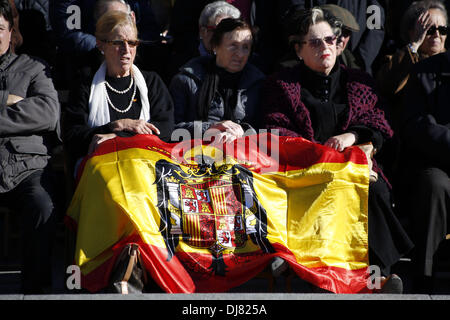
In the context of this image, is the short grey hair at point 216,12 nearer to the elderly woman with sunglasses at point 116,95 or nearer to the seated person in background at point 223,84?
the seated person in background at point 223,84

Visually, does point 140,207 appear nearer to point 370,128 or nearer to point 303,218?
point 303,218

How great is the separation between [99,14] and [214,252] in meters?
2.36

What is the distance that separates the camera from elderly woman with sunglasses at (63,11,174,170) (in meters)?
5.38

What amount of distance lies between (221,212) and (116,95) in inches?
50.6

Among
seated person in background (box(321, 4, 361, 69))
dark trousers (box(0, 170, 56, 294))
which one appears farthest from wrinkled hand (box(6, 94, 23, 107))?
seated person in background (box(321, 4, 361, 69))

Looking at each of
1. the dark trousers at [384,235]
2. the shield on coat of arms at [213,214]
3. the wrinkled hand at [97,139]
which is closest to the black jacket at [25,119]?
the wrinkled hand at [97,139]

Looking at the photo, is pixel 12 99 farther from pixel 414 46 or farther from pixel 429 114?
pixel 414 46

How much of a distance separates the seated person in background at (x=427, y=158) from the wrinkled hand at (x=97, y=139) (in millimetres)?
1955

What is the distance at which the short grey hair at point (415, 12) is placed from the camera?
6.16 meters

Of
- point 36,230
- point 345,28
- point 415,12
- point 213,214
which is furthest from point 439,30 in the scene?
point 36,230

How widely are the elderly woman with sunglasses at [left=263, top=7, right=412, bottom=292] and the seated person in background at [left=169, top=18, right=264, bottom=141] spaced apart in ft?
0.54

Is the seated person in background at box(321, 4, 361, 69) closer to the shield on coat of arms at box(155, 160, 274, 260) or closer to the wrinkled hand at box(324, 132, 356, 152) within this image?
the wrinkled hand at box(324, 132, 356, 152)

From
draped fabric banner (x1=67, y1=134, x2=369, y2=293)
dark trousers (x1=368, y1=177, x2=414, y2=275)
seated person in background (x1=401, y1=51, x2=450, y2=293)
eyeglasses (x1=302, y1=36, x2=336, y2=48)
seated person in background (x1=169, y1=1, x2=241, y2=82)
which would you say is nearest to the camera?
draped fabric banner (x1=67, y1=134, x2=369, y2=293)
